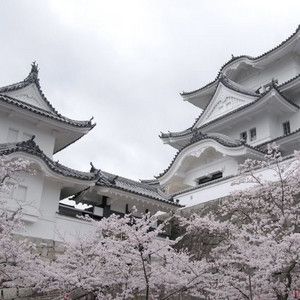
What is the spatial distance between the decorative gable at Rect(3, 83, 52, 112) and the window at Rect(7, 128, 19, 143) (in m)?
1.71

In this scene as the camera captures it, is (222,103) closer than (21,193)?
No

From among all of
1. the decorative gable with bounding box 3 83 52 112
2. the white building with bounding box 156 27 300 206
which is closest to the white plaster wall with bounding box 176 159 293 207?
the white building with bounding box 156 27 300 206

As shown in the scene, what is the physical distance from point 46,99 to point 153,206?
292 inches

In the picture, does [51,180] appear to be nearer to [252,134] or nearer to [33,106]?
[33,106]

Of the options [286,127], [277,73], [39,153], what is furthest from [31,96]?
[277,73]

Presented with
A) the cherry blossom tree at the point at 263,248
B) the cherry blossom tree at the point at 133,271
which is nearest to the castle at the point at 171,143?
the cherry blossom tree at the point at 133,271

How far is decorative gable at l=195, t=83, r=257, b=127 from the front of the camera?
84.2 feet

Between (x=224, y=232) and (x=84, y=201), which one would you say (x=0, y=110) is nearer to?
(x=84, y=201)

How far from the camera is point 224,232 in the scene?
1305 centimetres

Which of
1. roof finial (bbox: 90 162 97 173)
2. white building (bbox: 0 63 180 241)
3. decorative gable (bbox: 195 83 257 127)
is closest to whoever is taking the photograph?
white building (bbox: 0 63 180 241)

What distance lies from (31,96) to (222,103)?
11945 mm

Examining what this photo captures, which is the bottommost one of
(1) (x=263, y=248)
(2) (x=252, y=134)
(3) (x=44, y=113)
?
(1) (x=263, y=248)

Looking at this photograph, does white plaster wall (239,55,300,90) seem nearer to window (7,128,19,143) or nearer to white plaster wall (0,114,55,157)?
white plaster wall (0,114,55,157)

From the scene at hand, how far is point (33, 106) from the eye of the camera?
2030 centimetres
